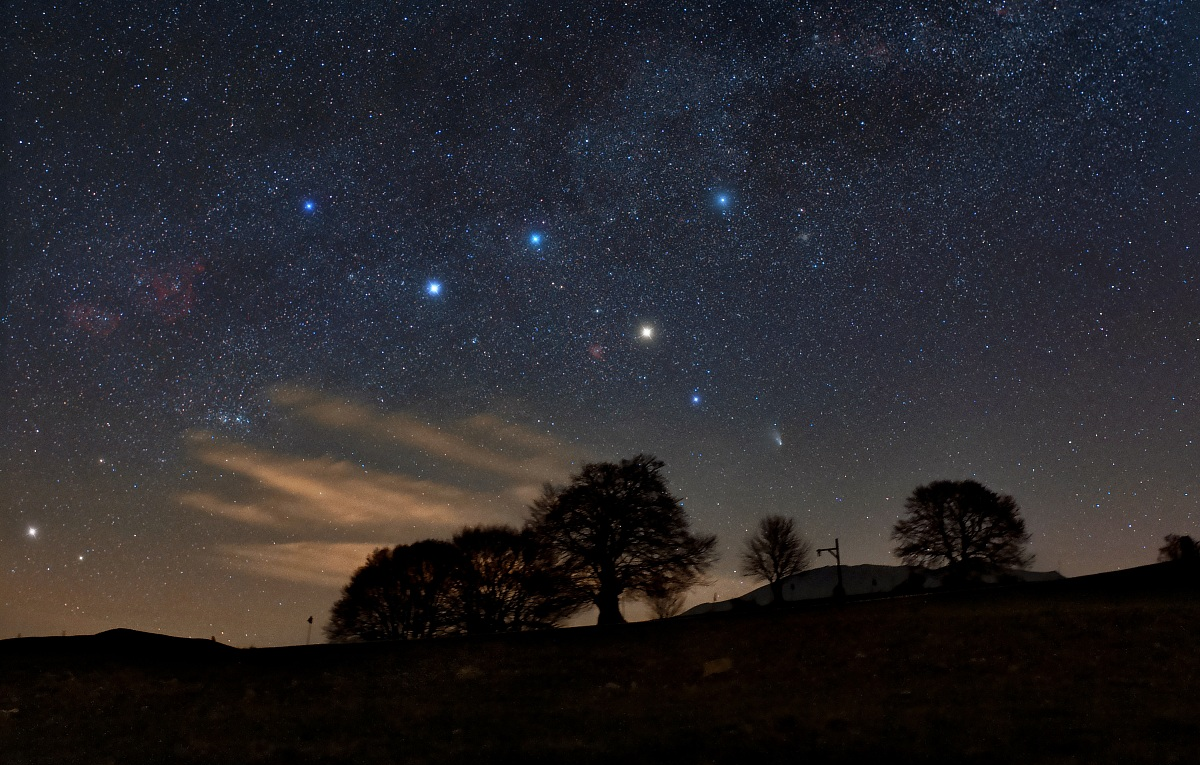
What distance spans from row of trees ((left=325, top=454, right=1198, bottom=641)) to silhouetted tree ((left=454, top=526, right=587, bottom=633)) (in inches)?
3.3

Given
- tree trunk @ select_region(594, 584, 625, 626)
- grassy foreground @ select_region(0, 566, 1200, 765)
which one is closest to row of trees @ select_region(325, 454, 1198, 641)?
tree trunk @ select_region(594, 584, 625, 626)

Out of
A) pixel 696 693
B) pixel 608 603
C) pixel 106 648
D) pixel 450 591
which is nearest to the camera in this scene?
pixel 696 693

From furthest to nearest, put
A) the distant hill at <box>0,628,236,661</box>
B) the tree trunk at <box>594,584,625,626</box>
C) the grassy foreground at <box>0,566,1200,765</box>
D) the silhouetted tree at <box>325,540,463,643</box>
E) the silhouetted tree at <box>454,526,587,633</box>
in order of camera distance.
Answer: the silhouetted tree at <box>325,540,463,643</box>
the silhouetted tree at <box>454,526,587,633</box>
the tree trunk at <box>594,584,625,626</box>
the distant hill at <box>0,628,236,661</box>
the grassy foreground at <box>0,566,1200,765</box>

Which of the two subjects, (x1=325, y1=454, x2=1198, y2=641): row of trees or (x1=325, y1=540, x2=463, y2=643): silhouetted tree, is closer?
(x1=325, y1=454, x2=1198, y2=641): row of trees

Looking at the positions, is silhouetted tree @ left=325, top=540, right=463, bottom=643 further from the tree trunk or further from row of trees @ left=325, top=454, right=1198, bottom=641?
the tree trunk

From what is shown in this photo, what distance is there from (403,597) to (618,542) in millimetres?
23765

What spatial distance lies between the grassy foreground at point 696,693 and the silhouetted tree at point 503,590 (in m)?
26.3

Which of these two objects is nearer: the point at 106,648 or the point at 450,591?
the point at 106,648

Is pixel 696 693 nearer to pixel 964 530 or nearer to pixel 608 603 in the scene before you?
pixel 608 603

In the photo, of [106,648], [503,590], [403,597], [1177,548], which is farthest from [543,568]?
[1177,548]

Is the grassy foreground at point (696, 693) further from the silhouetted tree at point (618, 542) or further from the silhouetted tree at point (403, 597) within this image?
the silhouetted tree at point (403, 597)

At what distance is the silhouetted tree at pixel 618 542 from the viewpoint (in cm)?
4656

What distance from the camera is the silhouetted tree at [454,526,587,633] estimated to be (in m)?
57.2

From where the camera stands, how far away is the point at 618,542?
4700 cm
